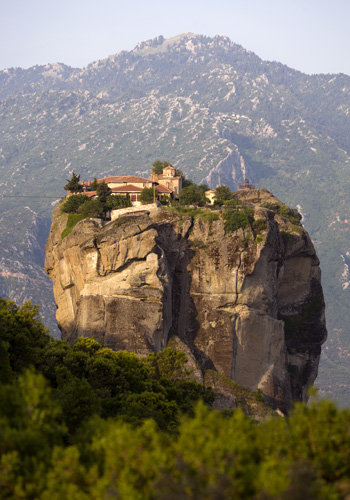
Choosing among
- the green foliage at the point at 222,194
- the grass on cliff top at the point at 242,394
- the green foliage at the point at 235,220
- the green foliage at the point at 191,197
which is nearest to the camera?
the grass on cliff top at the point at 242,394

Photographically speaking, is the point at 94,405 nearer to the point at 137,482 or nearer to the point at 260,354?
the point at 137,482

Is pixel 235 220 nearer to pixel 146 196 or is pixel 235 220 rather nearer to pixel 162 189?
pixel 146 196

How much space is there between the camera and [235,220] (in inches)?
3826

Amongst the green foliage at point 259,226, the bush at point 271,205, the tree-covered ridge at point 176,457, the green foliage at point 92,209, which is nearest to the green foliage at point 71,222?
the green foliage at point 92,209

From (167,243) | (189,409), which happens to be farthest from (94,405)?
(167,243)

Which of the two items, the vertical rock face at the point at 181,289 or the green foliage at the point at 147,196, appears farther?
the green foliage at the point at 147,196

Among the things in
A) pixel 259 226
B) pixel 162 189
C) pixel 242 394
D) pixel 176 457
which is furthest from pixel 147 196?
pixel 176 457

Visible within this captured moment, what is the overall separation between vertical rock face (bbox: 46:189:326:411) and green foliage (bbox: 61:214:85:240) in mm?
1248

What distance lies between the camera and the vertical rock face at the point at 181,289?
85.8 metres

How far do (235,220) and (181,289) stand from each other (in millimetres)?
11601

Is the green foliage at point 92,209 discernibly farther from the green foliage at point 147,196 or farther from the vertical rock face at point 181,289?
the green foliage at point 147,196

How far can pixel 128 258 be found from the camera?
8912cm

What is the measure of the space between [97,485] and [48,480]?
6.34 feet

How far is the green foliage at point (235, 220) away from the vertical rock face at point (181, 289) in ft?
2.41
